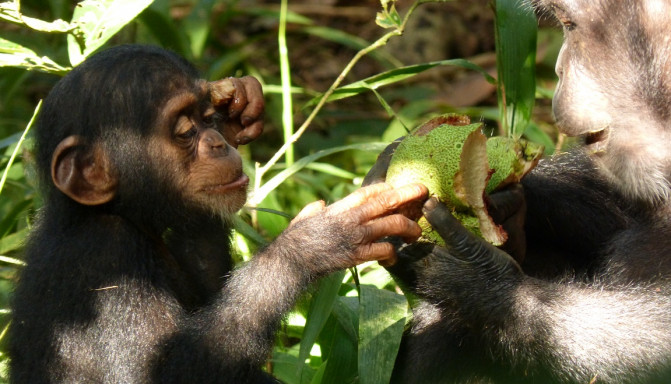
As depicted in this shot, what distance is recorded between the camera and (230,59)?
9781 millimetres

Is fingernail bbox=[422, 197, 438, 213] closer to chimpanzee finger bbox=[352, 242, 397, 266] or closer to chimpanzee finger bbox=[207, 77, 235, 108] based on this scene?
chimpanzee finger bbox=[352, 242, 397, 266]

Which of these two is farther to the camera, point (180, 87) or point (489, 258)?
point (180, 87)

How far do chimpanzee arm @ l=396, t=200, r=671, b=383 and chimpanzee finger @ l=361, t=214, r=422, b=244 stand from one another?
0.34 feet

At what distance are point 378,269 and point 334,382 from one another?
4.45 feet

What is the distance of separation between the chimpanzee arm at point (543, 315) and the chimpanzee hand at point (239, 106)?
1.35 metres

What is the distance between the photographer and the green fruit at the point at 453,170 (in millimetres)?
4406

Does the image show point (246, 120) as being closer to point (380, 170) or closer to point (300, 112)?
point (380, 170)

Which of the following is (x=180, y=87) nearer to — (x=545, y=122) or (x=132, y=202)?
(x=132, y=202)

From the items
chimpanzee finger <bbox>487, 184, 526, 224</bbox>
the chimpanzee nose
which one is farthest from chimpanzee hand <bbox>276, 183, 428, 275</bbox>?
the chimpanzee nose

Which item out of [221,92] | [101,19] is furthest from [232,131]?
[101,19]

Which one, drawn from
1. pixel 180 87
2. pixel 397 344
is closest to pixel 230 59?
pixel 180 87

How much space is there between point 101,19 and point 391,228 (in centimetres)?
238

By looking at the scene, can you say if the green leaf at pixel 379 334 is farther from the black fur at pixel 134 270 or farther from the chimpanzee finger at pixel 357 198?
the chimpanzee finger at pixel 357 198

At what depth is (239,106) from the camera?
17.6 feet
